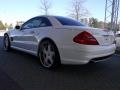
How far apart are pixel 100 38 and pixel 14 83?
2078 mm

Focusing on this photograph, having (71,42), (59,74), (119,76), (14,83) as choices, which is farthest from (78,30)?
(14,83)

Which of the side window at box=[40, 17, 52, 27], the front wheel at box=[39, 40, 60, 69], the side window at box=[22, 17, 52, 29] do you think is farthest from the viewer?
the side window at box=[22, 17, 52, 29]

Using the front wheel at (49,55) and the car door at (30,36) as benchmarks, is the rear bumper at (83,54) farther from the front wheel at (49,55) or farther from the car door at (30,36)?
the car door at (30,36)

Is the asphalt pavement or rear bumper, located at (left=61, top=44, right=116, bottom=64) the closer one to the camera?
the asphalt pavement

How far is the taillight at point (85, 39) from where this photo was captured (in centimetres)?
458

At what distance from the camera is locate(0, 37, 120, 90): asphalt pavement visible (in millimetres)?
4035

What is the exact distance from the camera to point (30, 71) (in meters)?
5.09

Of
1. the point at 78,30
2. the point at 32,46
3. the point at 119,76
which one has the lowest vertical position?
the point at 119,76

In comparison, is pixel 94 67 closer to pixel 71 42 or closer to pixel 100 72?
pixel 100 72

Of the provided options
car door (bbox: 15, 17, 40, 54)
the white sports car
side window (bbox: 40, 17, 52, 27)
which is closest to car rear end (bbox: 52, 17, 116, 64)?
the white sports car

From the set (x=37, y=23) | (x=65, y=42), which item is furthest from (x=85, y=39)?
(x=37, y=23)

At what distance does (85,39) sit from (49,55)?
112cm

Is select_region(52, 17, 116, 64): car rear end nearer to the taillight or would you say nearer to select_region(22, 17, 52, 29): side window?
the taillight

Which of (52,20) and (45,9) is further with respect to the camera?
(45,9)
